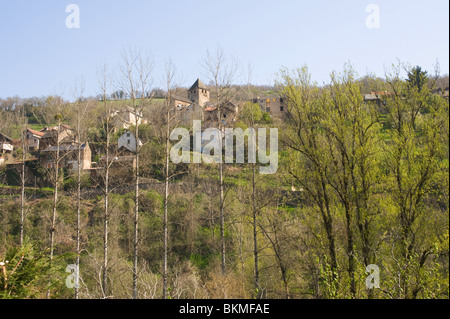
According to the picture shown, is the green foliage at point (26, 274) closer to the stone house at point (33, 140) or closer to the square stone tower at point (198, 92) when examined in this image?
the stone house at point (33, 140)

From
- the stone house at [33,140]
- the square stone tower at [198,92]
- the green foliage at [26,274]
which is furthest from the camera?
the square stone tower at [198,92]

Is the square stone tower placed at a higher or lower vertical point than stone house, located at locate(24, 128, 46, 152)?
higher

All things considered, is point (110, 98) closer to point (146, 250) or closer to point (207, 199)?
point (146, 250)

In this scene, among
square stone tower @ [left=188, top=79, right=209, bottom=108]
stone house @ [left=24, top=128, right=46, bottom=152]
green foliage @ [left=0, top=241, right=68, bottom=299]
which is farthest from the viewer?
square stone tower @ [left=188, top=79, right=209, bottom=108]

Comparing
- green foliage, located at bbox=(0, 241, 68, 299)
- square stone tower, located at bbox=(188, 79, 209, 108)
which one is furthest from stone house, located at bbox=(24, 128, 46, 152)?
green foliage, located at bbox=(0, 241, 68, 299)

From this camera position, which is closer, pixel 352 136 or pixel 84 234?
pixel 352 136

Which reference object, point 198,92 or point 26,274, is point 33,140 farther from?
point 26,274

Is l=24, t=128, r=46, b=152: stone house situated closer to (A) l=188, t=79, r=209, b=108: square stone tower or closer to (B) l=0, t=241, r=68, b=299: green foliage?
(A) l=188, t=79, r=209, b=108: square stone tower

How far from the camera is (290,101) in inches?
455

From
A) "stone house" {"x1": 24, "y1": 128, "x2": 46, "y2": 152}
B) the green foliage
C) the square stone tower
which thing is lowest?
the green foliage

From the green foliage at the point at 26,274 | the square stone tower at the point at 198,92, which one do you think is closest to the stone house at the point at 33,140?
the square stone tower at the point at 198,92

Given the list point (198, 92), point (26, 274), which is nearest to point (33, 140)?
point (198, 92)
